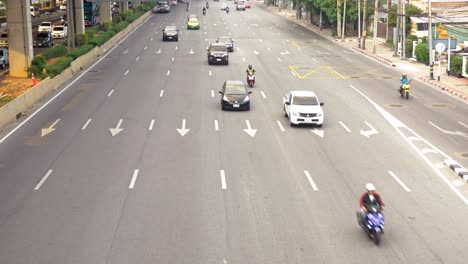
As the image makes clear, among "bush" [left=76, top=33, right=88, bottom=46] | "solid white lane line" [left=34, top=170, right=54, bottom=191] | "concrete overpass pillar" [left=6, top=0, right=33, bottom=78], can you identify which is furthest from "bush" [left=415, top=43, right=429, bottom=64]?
"solid white lane line" [left=34, top=170, right=54, bottom=191]

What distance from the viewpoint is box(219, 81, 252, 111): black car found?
40781mm

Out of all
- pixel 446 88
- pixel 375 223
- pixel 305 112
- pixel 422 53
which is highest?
pixel 422 53

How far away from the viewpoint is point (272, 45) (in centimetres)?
8069

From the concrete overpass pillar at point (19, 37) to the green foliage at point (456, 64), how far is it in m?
32.1

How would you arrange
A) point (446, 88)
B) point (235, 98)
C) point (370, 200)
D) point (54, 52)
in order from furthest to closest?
point (54, 52) < point (446, 88) < point (235, 98) < point (370, 200)

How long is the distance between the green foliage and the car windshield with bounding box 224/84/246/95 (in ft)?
73.3

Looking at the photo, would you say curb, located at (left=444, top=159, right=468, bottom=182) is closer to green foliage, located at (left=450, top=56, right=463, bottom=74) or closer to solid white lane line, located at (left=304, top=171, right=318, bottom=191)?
solid white lane line, located at (left=304, top=171, right=318, bottom=191)

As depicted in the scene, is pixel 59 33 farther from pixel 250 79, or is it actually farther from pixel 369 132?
pixel 369 132

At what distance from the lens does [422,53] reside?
220ft

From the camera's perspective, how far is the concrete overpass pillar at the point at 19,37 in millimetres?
54469

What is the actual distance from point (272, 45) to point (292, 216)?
59.2m

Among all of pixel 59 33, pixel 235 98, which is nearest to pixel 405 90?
pixel 235 98

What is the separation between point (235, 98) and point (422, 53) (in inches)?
1233

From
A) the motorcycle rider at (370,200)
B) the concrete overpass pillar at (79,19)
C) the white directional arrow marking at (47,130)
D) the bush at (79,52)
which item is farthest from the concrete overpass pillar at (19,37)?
the motorcycle rider at (370,200)
